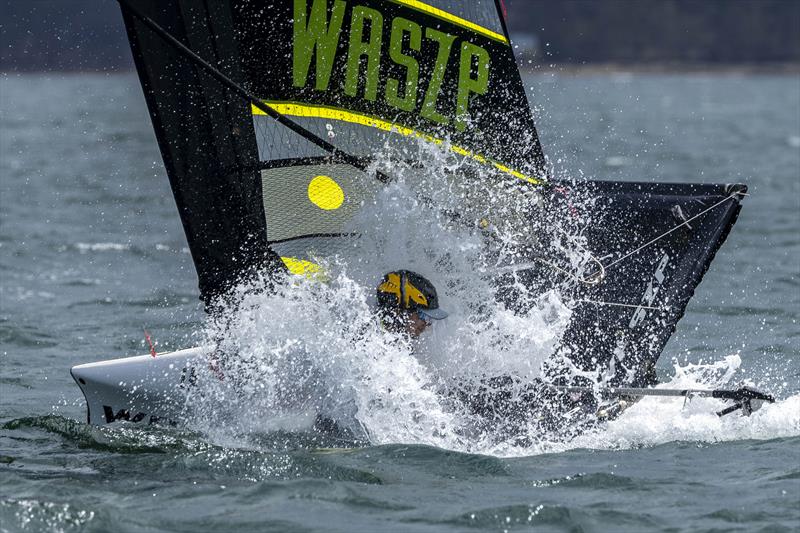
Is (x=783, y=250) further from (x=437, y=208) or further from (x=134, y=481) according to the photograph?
(x=134, y=481)

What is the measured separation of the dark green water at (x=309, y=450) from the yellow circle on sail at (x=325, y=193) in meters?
1.28

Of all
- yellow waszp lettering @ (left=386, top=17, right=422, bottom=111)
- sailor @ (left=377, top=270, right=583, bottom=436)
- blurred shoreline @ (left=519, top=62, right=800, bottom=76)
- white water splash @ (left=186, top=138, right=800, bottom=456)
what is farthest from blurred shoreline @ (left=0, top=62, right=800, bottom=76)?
sailor @ (left=377, top=270, right=583, bottom=436)

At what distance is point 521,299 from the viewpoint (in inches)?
256

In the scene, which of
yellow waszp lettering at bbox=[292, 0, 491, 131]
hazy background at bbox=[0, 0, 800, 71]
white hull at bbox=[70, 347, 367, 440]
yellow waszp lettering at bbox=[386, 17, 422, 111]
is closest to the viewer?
white hull at bbox=[70, 347, 367, 440]

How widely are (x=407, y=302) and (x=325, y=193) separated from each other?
0.89 m

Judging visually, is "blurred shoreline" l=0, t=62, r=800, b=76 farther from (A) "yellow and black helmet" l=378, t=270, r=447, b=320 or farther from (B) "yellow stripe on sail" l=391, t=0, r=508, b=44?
(A) "yellow and black helmet" l=378, t=270, r=447, b=320

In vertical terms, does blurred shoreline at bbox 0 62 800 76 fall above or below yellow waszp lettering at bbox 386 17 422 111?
above

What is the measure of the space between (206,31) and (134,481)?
2144mm

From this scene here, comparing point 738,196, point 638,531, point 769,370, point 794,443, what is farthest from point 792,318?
point 638,531

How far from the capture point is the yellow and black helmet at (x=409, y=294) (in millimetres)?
6043

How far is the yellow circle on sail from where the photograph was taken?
6598mm

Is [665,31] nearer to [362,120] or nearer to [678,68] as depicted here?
[678,68]

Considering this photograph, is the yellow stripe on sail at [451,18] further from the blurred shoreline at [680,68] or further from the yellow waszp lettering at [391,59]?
the blurred shoreline at [680,68]

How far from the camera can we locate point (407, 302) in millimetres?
6043
